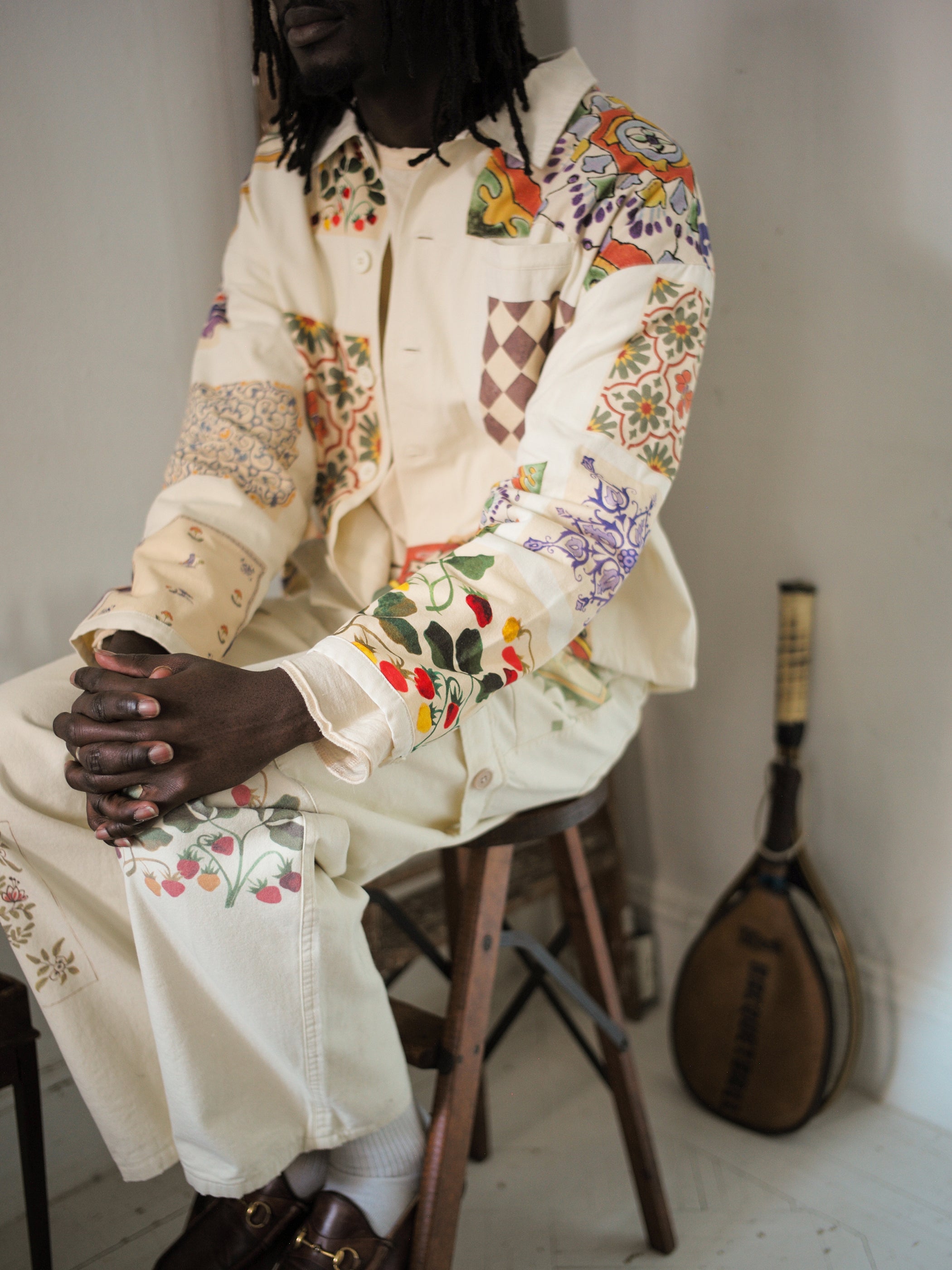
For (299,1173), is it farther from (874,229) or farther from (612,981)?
(874,229)

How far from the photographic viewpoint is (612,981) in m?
1.28

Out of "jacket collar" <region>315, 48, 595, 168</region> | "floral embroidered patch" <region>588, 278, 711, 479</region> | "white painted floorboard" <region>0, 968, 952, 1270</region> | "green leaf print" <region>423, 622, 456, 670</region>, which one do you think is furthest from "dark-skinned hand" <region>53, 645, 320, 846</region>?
"white painted floorboard" <region>0, 968, 952, 1270</region>

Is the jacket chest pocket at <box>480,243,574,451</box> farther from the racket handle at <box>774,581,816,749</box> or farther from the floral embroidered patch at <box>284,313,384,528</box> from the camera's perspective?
the racket handle at <box>774,581,816,749</box>

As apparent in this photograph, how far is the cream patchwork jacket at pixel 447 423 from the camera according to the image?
84 centimetres

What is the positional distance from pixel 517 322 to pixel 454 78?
259 millimetres

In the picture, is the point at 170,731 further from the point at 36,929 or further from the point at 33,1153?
the point at 33,1153

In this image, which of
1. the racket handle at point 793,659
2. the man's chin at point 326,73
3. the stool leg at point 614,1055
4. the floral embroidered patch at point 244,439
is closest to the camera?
the man's chin at point 326,73

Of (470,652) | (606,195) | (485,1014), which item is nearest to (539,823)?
(485,1014)

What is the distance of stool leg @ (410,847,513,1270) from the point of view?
0.96 metres

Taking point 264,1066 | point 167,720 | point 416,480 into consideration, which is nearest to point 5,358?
point 416,480

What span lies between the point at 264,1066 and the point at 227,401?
72 centimetres

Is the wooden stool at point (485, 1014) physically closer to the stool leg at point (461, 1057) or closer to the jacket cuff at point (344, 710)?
the stool leg at point (461, 1057)

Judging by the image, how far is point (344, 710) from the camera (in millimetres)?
783

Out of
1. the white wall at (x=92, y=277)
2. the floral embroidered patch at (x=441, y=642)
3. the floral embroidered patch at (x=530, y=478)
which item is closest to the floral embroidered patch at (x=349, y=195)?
the white wall at (x=92, y=277)
